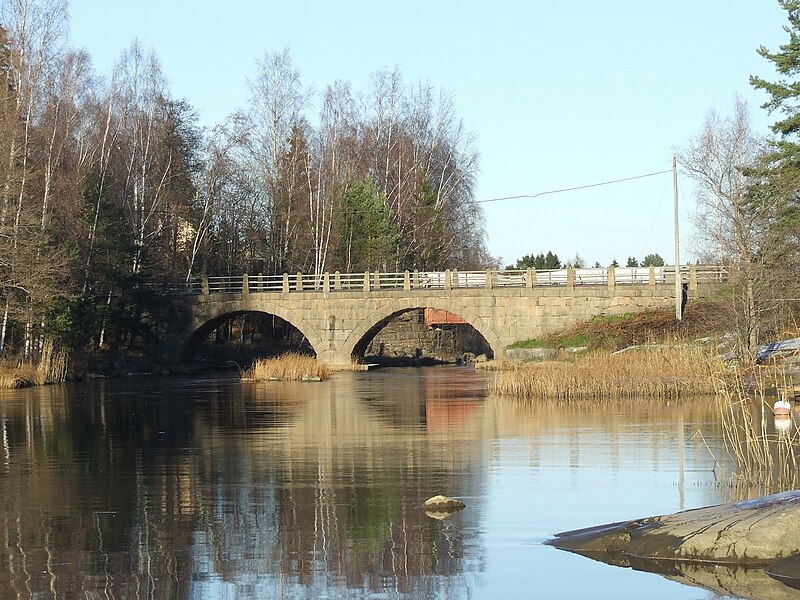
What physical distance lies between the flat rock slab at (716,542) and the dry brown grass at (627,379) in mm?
17164

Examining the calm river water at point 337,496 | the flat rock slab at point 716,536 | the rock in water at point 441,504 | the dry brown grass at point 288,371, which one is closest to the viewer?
the flat rock slab at point 716,536

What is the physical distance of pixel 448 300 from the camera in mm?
50219

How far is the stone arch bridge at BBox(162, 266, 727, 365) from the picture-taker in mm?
47406

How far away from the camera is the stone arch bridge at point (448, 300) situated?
156 ft

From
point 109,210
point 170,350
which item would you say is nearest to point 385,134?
point 170,350

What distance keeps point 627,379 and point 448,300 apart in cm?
2088

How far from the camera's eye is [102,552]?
→ 38.6 ft

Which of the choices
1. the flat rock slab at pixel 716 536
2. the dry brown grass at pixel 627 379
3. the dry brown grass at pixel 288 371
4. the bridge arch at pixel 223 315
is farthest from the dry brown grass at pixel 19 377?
the flat rock slab at pixel 716 536

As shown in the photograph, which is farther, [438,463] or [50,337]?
[50,337]

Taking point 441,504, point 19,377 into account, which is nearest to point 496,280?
point 19,377

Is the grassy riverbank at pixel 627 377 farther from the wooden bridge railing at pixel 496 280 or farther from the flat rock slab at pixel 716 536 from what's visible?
the flat rock slab at pixel 716 536

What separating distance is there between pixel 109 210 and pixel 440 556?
37.4 m

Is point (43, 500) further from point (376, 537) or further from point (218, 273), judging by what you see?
point (218, 273)

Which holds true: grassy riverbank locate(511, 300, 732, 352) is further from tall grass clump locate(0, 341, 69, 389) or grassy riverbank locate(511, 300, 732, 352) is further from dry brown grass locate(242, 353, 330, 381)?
tall grass clump locate(0, 341, 69, 389)
